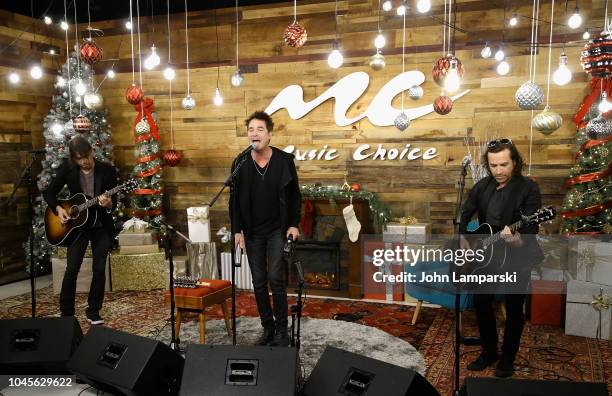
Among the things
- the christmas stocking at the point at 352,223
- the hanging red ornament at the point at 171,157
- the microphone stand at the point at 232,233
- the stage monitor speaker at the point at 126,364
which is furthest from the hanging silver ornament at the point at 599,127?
the hanging red ornament at the point at 171,157

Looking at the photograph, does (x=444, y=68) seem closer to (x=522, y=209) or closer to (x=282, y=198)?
(x=522, y=209)

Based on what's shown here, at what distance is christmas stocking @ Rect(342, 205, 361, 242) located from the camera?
559 centimetres

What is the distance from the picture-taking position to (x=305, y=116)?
6.32m

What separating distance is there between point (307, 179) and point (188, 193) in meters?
1.69

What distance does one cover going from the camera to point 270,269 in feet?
12.7

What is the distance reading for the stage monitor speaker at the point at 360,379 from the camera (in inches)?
96.6

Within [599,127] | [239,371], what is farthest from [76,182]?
[599,127]

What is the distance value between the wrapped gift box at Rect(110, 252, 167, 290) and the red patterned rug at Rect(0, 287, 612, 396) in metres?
0.13

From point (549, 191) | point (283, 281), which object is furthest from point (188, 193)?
point (549, 191)

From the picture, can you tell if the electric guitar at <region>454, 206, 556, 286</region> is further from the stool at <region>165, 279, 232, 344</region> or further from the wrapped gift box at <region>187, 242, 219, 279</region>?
the wrapped gift box at <region>187, 242, 219, 279</region>

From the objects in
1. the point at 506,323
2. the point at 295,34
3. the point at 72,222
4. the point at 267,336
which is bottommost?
the point at 267,336

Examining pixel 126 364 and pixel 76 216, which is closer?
pixel 126 364

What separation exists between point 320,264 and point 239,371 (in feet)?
10.8

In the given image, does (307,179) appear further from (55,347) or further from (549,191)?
(55,347)
